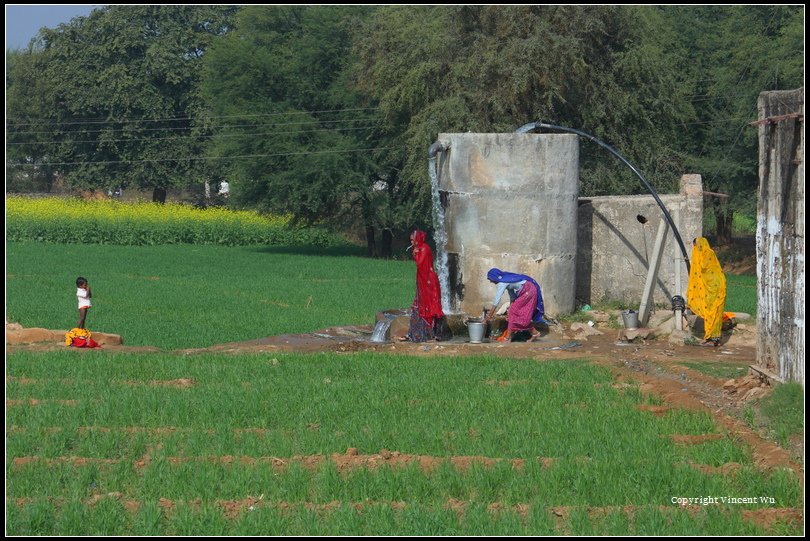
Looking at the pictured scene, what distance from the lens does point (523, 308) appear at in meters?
16.9

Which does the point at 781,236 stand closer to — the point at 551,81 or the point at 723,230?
the point at 551,81

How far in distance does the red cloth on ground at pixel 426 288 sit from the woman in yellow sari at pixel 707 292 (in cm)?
376

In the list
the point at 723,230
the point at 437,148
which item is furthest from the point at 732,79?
the point at 437,148

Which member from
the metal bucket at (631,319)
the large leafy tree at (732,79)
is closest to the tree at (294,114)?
the large leafy tree at (732,79)

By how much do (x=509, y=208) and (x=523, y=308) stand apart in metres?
2.36

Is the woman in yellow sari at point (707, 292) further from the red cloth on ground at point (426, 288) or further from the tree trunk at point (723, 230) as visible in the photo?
the tree trunk at point (723, 230)

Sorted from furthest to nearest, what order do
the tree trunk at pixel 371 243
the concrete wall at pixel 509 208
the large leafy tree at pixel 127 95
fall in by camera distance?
the large leafy tree at pixel 127 95 → the tree trunk at pixel 371 243 → the concrete wall at pixel 509 208

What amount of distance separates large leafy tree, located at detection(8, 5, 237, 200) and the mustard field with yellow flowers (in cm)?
877

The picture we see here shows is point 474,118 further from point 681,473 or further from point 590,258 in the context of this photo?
point 681,473

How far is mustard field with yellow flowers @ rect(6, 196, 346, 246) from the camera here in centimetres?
4872

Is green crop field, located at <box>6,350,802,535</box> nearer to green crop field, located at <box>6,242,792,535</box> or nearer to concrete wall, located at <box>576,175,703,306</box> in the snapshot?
green crop field, located at <box>6,242,792,535</box>

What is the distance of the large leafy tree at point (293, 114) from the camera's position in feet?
139

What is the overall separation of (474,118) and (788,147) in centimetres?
2333

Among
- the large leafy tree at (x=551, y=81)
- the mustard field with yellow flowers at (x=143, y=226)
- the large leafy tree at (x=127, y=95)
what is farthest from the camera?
the large leafy tree at (x=127, y=95)
